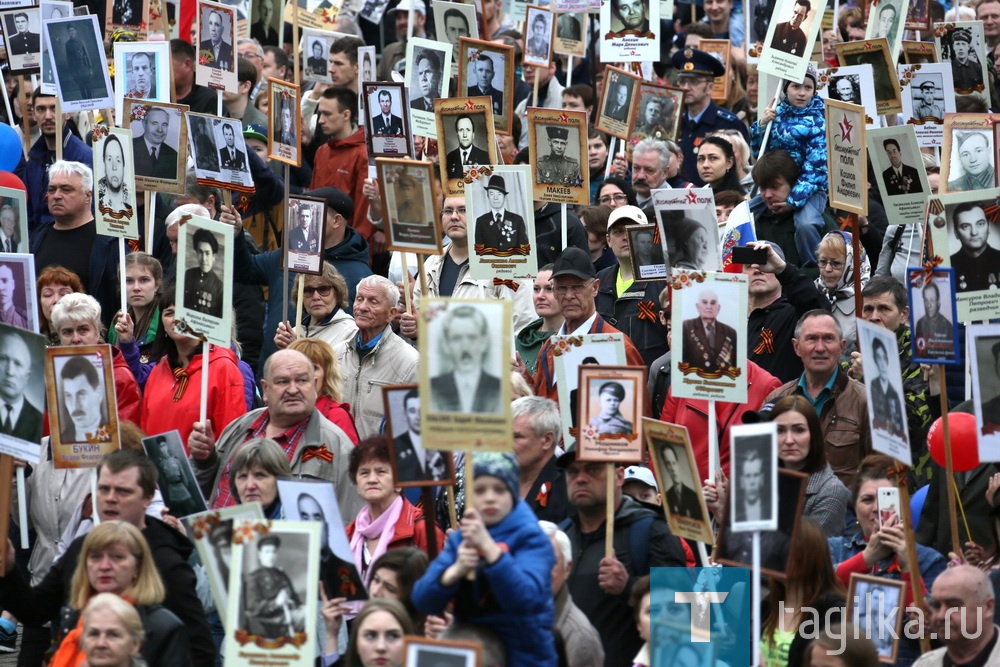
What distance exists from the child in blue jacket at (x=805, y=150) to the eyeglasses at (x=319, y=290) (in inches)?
121

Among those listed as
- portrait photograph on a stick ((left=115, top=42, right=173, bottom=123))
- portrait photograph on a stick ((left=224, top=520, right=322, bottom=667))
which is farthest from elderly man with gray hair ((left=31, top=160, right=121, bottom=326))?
portrait photograph on a stick ((left=224, top=520, right=322, bottom=667))

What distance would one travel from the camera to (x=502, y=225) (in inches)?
406

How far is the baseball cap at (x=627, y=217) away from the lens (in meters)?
11.4

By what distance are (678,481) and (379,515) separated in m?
1.44

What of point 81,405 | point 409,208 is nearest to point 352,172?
point 409,208

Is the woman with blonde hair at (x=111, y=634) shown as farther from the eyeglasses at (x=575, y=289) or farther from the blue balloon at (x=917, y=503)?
the eyeglasses at (x=575, y=289)

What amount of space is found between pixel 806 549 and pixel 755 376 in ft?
8.13

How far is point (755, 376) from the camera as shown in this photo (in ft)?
31.7

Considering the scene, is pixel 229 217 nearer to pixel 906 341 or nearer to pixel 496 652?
pixel 906 341

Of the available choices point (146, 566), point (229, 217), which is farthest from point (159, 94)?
point (146, 566)

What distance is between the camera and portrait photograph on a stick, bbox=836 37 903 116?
42.1 ft

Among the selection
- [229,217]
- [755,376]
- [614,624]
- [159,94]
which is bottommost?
[614,624]

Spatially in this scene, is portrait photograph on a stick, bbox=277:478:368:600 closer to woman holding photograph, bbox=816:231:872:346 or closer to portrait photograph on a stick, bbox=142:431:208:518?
portrait photograph on a stick, bbox=142:431:208:518

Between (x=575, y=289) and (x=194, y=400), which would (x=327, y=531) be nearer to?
(x=194, y=400)
